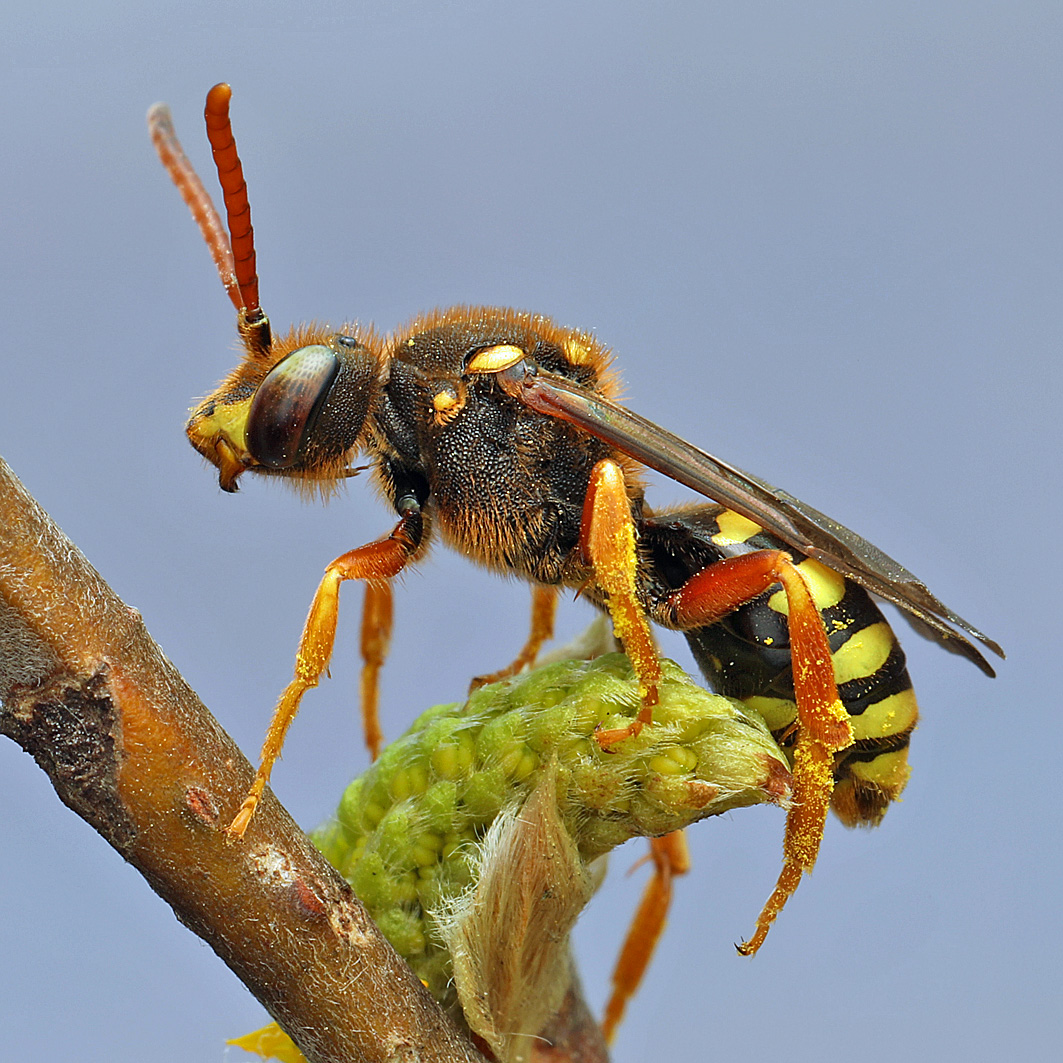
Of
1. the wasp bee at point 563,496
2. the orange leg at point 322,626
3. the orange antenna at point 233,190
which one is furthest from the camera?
the wasp bee at point 563,496

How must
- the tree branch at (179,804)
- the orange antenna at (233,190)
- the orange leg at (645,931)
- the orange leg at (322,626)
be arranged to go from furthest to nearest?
the orange leg at (645,931)
the orange antenna at (233,190)
the orange leg at (322,626)
the tree branch at (179,804)

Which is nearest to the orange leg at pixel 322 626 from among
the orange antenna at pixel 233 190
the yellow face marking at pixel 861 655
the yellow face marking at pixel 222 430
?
the yellow face marking at pixel 222 430

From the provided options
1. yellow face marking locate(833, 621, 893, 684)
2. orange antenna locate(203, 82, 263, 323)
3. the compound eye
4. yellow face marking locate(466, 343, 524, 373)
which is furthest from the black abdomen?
orange antenna locate(203, 82, 263, 323)

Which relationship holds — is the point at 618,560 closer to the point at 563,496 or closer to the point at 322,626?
the point at 563,496

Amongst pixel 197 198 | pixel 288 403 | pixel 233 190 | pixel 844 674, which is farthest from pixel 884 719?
pixel 197 198

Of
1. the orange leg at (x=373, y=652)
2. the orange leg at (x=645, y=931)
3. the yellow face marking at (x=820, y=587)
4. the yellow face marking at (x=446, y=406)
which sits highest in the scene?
the yellow face marking at (x=446, y=406)

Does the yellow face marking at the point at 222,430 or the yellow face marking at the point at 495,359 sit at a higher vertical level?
the yellow face marking at the point at 222,430

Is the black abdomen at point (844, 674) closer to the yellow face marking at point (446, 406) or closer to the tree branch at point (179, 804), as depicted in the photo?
the yellow face marking at point (446, 406)
